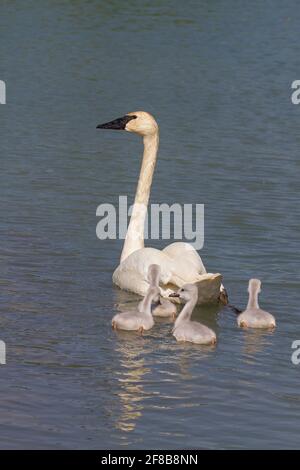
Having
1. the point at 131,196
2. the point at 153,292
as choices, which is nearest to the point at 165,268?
the point at 153,292

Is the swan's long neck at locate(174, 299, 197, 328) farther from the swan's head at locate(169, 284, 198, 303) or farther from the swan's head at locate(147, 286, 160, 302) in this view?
the swan's head at locate(147, 286, 160, 302)

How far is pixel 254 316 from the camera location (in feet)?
34.6

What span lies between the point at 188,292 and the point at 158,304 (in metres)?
0.37

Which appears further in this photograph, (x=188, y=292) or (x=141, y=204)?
(x=141, y=204)

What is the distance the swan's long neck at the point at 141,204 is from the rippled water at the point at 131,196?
0.40m

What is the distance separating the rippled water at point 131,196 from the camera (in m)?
8.64

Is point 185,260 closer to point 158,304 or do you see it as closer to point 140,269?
point 140,269

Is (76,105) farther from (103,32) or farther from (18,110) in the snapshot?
(103,32)

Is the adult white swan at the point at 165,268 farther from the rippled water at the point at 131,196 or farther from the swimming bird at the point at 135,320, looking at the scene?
the swimming bird at the point at 135,320

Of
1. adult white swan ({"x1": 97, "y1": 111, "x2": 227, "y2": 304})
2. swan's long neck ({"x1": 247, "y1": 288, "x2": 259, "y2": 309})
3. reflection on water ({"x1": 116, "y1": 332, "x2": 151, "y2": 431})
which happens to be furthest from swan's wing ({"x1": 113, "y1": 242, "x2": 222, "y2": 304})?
reflection on water ({"x1": 116, "y1": 332, "x2": 151, "y2": 431})

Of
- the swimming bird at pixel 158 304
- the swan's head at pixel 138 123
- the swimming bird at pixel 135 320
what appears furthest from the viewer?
the swan's head at pixel 138 123

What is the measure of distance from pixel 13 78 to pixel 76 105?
2.12 m

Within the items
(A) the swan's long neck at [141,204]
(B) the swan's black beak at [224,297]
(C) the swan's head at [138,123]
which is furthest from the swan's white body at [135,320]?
(C) the swan's head at [138,123]

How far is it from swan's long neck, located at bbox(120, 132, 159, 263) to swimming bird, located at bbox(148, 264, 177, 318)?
3.79ft
